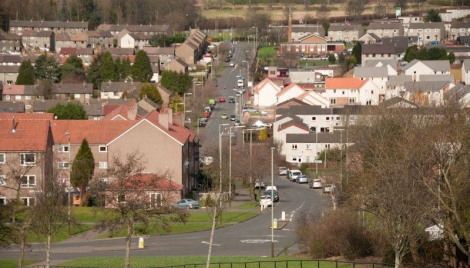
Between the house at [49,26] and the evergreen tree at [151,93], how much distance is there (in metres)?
45.4

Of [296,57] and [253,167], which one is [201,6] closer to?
Answer: [296,57]

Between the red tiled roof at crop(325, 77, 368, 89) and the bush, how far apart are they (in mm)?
59272

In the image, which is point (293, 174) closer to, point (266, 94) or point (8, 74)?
point (266, 94)

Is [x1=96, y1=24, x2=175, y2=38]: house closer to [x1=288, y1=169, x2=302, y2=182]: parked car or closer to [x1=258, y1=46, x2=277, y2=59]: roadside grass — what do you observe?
[x1=258, y1=46, x2=277, y2=59]: roadside grass

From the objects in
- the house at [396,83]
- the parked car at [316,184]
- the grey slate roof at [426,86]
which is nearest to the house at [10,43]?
the house at [396,83]

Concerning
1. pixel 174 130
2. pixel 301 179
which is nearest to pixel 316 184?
pixel 301 179

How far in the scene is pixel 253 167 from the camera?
63.1 metres

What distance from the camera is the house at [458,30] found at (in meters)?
142

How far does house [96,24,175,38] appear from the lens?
442 feet

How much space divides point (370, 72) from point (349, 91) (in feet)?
17.5

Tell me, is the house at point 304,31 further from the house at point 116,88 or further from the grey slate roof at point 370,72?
the house at point 116,88

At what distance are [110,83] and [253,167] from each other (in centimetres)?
3828

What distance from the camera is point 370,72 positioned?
10619cm

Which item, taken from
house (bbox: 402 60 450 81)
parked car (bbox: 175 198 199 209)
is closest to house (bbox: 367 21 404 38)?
house (bbox: 402 60 450 81)
